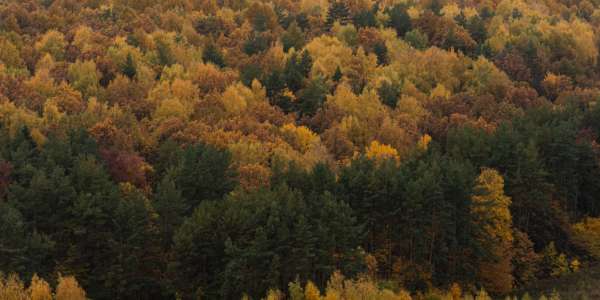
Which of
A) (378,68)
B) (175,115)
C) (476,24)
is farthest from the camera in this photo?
(476,24)

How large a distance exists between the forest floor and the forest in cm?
123

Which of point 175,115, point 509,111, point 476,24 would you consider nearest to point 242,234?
point 175,115

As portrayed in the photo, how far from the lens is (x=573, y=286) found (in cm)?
7775

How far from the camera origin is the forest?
61125 millimetres

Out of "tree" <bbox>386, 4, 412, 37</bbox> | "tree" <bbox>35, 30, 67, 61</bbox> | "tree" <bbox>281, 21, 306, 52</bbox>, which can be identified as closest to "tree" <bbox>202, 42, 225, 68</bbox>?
"tree" <bbox>281, 21, 306, 52</bbox>

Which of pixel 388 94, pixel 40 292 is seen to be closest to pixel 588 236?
pixel 388 94

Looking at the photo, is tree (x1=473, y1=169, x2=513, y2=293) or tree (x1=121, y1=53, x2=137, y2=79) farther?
tree (x1=121, y1=53, x2=137, y2=79)

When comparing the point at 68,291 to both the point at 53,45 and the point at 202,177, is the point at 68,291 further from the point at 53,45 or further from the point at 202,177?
the point at 53,45

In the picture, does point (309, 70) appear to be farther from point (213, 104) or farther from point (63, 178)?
point (63, 178)

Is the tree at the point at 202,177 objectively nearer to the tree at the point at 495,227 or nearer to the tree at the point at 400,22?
the tree at the point at 495,227

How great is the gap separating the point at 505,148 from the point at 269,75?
48959 millimetres

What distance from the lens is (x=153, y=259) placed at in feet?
208

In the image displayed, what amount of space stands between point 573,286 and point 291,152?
1445 inches

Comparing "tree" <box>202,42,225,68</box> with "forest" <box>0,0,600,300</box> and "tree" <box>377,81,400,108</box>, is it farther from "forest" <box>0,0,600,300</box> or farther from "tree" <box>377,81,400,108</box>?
"tree" <box>377,81,400,108</box>
